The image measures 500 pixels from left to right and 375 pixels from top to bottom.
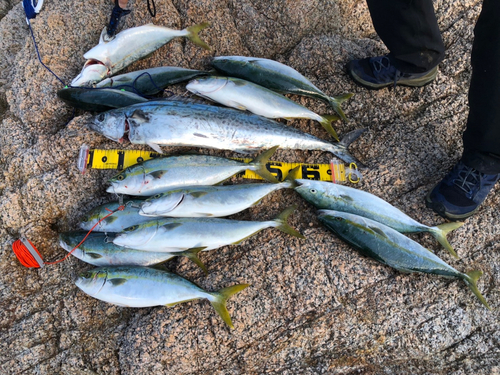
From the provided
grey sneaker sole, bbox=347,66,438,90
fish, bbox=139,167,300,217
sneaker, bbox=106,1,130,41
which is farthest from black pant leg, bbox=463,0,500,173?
sneaker, bbox=106,1,130,41

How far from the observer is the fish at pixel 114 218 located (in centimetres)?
289

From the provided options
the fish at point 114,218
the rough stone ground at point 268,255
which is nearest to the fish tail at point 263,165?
the rough stone ground at point 268,255

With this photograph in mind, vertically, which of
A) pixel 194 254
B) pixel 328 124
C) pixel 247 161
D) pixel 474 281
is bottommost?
pixel 474 281

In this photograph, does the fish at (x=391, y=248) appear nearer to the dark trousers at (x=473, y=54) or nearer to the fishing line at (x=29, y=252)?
the dark trousers at (x=473, y=54)

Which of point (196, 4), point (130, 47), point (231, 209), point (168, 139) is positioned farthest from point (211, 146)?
point (196, 4)

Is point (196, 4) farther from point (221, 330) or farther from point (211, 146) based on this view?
point (221, 330)

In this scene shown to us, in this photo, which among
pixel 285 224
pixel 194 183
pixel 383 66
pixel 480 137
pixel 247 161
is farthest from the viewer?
pixel 383 66

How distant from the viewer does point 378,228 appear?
279 cm

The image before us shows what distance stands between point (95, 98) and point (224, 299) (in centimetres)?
248

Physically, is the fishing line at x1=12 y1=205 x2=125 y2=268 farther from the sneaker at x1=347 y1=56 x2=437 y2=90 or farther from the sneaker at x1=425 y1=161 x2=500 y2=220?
the sneaker at x1=425 y1=161 x2=500 y2=220

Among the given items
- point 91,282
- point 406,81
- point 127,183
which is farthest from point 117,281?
point 406,81

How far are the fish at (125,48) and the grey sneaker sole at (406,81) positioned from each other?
1.77 m

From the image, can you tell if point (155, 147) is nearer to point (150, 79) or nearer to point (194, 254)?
point (150, 79)

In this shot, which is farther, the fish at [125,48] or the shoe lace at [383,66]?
the fish at [125,48]
